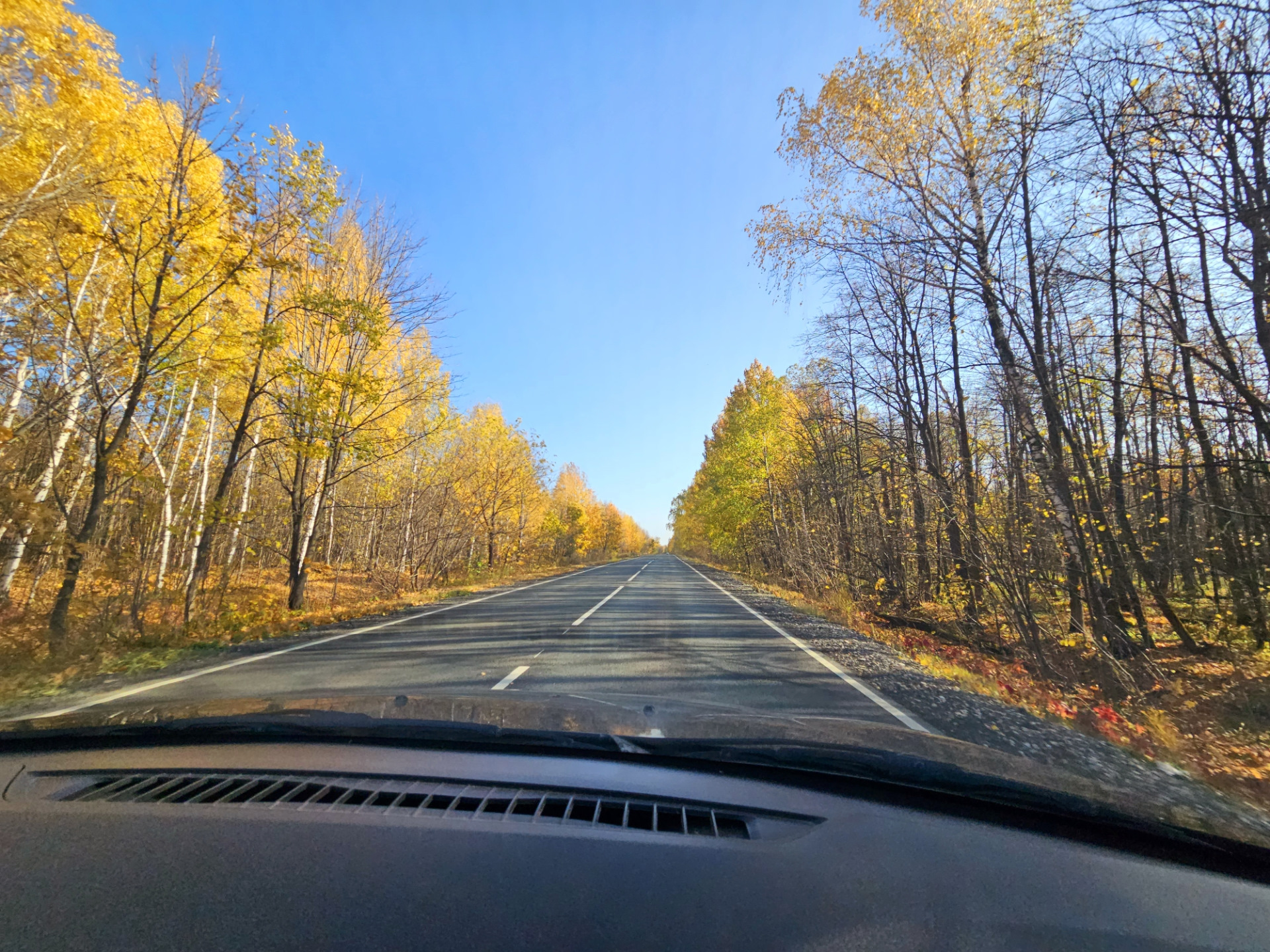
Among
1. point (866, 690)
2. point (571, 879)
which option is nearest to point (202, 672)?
point (571, 879)

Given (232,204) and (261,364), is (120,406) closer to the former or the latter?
(261,364)

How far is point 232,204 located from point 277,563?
23.8 meters

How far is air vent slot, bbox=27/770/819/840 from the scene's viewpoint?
1990mm

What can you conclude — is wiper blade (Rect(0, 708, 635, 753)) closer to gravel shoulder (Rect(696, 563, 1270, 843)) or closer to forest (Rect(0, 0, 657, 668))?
gravel shoulder (Rect(696, 563, 1270, 843))

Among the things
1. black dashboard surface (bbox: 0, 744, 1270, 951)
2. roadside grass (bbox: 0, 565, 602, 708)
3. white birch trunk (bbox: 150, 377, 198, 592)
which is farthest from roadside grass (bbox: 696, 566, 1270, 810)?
white birch trunk (bbox: 150, 377, 198, 592)

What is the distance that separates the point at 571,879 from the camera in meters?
1.67

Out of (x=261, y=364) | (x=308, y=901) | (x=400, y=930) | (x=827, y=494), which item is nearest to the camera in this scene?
(x=400, y=930)

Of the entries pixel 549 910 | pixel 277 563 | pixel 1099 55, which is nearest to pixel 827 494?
pixel 1099 55

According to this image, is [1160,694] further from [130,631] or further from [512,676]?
[130,631]

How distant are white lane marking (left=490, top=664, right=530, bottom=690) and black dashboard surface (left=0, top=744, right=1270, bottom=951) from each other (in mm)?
3461

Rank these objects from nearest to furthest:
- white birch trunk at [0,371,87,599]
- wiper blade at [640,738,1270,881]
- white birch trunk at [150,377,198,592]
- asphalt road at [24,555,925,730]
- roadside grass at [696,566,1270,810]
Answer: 1. wiper blade at [640,738,1270,881]
2. roadside grass at [696,566,1270,810]
3. asphalt road at [24,555,925,730]
4. white birch trunk at [0,371,87,599]
5. white birch trunk at [150,377,198,592]

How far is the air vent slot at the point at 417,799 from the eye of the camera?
1.99 m

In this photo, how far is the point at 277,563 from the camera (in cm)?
2836

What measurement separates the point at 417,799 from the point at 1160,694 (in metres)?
9.49
